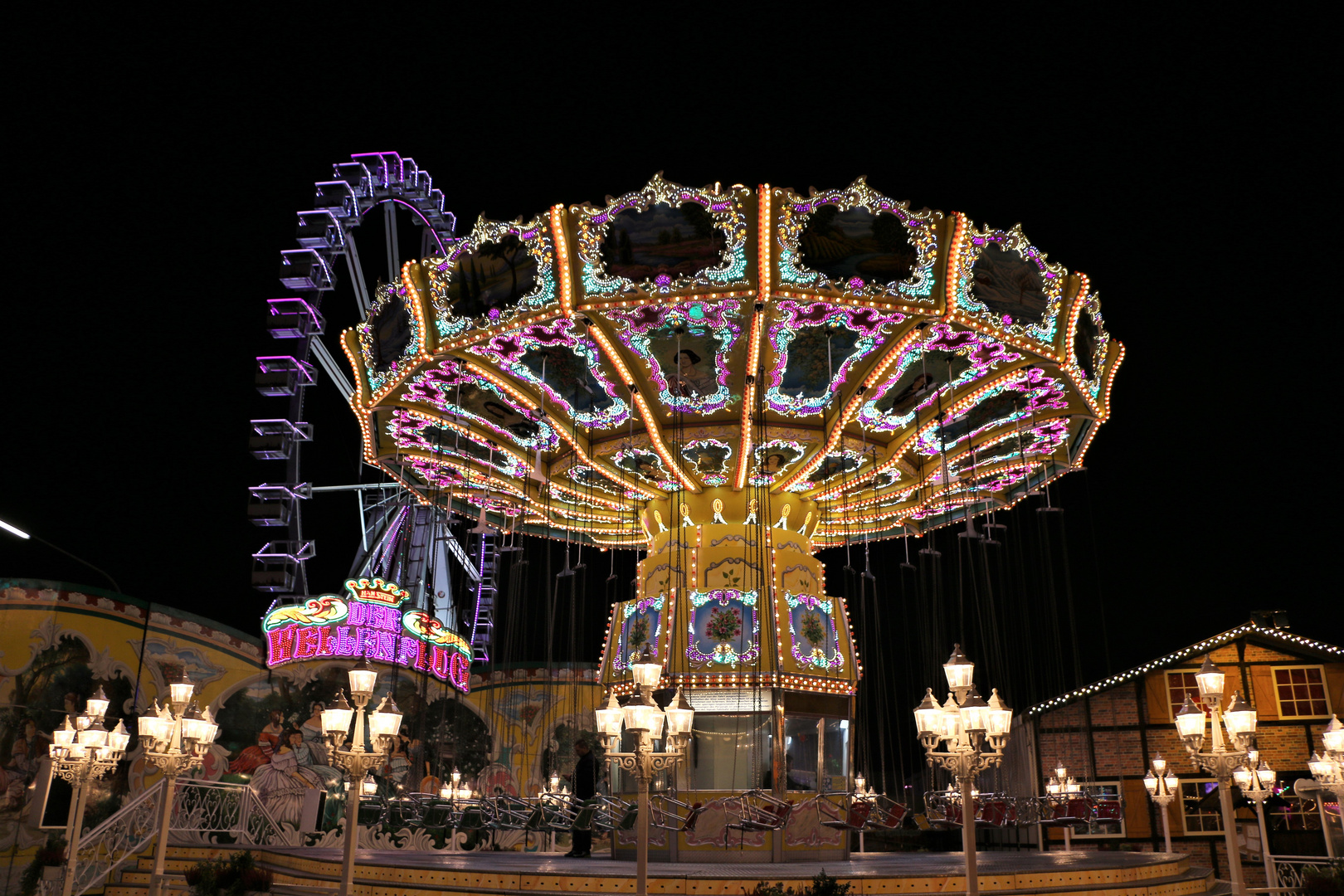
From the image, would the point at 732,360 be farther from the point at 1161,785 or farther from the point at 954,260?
the point at 1161,785

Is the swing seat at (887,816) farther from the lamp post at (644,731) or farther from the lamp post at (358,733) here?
the lamp post at (358,733)

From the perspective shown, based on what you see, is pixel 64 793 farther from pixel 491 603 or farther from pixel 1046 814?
pixel 1046 814

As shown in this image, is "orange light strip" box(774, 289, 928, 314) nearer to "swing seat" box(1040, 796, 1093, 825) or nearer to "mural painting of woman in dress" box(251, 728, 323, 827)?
"swing seat" box(1040, 796, 1093, 825)

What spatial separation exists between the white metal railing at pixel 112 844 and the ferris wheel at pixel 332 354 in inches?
253

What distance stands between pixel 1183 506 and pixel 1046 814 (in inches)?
499

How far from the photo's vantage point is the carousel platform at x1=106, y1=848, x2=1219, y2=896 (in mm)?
9805

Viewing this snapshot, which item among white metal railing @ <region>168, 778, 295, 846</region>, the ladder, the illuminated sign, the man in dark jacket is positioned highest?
the ladder

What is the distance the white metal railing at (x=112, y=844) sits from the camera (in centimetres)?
1330

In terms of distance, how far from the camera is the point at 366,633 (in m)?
19.5

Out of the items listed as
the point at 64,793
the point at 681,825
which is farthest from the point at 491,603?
the point at 681,825

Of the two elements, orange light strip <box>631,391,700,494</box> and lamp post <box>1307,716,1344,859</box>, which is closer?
lamp post <box>1307,716,1344,859</box>

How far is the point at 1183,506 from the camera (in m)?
24.0

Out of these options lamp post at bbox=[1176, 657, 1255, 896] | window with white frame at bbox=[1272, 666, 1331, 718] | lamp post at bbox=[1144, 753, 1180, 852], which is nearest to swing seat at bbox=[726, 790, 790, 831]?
lamp post at bbox=[1176, 657, 1255, 896]

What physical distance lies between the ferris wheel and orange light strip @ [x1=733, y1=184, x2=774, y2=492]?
7.41m
